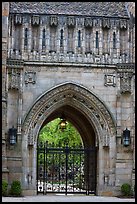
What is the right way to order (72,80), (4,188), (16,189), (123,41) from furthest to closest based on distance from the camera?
(123,41)
(72,80)
(16,189)
(4,188)

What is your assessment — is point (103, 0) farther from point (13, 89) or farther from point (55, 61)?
point (13, 89)

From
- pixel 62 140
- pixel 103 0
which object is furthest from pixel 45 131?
pixel 103 0

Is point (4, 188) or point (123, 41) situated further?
point (123, 41)

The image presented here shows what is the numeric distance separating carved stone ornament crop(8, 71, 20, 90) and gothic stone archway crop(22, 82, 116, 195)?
103 cm

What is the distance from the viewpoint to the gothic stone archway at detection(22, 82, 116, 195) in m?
19.6

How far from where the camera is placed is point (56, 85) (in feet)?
65.5

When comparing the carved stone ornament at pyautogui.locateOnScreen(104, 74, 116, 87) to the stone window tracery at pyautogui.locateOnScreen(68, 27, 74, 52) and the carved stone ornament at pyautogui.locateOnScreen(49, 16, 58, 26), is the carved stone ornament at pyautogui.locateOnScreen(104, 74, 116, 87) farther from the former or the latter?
the carved stone ornament at pyautogui.locateOnScreen(49, 16, 58, 26)

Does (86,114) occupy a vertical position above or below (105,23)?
below

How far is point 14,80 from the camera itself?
1967 cm

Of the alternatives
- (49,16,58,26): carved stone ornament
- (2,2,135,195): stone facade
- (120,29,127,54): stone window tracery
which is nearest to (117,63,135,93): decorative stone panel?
(2,2,135,195): stone facade

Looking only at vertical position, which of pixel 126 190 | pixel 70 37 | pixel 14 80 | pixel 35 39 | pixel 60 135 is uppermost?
pixel 70 37

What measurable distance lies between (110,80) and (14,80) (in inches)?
151

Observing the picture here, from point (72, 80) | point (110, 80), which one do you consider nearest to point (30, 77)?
point (72, 80)

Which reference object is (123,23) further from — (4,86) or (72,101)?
(4,86)
